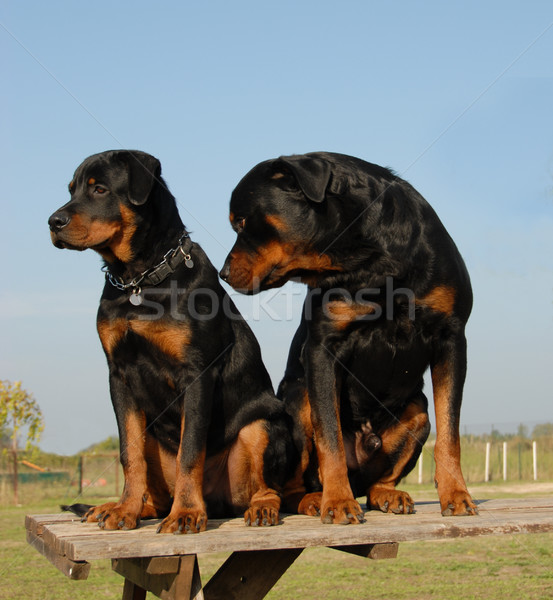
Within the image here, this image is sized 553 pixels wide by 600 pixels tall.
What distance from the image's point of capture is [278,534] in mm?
2762

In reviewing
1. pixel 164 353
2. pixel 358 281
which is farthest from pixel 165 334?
pixel 358 281

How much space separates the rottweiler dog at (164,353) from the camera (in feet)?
11.1

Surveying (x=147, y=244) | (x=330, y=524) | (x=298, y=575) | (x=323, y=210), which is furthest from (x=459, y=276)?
(x=298, y=575)

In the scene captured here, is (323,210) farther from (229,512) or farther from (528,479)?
(528,479)

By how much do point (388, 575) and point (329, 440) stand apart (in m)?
5.58

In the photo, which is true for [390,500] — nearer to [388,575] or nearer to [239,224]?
[239,224]

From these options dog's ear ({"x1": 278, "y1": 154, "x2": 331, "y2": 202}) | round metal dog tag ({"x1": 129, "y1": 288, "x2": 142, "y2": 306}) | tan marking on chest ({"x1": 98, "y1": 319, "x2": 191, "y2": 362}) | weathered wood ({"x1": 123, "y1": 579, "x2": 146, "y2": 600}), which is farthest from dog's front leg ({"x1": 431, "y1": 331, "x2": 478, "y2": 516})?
weathered wood ({"x1": 123, "y1": 579, "x2": 146, "y2": 600})

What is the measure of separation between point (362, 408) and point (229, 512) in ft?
3.05

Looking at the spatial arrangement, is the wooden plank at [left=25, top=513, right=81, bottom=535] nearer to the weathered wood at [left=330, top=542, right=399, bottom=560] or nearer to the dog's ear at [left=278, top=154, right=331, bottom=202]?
the weathered wood at [left=330, top=542, right=399, bottom=560]

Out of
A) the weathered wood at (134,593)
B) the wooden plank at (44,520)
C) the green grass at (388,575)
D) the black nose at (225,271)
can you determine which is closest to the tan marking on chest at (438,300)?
the black nose at (225,271)

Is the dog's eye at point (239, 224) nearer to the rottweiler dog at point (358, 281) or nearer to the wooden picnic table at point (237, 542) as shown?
the rottweiler dog at point (358, 281)

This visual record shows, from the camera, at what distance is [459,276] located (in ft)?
11.6

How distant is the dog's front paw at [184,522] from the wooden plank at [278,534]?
0.05 meters

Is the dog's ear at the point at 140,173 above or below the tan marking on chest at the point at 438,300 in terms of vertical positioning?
above
